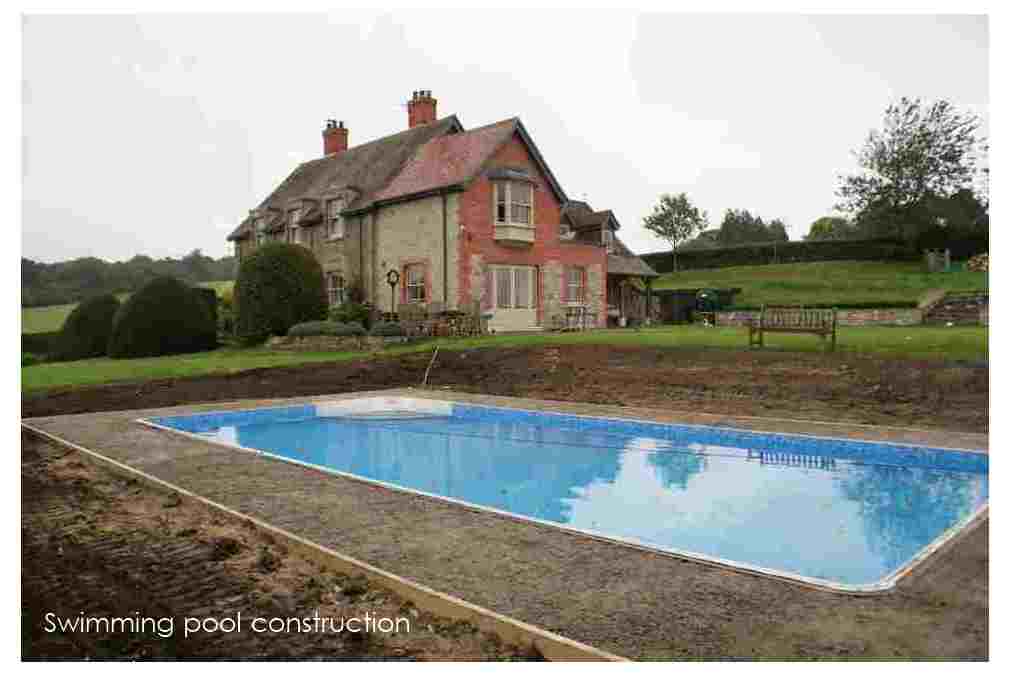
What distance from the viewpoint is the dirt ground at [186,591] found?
4207 millimetres

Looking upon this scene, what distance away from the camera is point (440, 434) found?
13672mm

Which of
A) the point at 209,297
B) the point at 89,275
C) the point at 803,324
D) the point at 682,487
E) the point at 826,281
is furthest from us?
the point at 826,281

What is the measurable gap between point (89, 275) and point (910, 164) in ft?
152

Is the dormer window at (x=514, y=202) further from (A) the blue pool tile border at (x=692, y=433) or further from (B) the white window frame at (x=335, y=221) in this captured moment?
(A) the blue pool tile border at (x=692, y=433)

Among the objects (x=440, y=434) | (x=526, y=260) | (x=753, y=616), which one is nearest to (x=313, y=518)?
(x=753, y=616)

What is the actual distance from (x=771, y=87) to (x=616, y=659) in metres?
7.22

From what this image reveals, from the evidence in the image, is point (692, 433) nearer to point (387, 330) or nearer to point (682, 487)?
point (682, 487)

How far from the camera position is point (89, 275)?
509 inches

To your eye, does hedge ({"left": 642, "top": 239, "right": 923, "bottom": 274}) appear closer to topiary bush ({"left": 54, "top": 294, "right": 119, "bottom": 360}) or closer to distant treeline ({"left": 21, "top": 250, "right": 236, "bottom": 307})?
distant treeline ({"left": 21, "top": 250, "right": 236, "bottom": 307})

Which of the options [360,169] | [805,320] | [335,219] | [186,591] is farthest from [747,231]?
[186,591]

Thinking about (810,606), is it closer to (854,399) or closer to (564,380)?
(854,399)

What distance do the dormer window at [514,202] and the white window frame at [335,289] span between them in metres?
8.86

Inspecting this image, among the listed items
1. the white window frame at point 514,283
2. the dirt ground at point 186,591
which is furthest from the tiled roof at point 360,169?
the dirt ground at point 186,591
